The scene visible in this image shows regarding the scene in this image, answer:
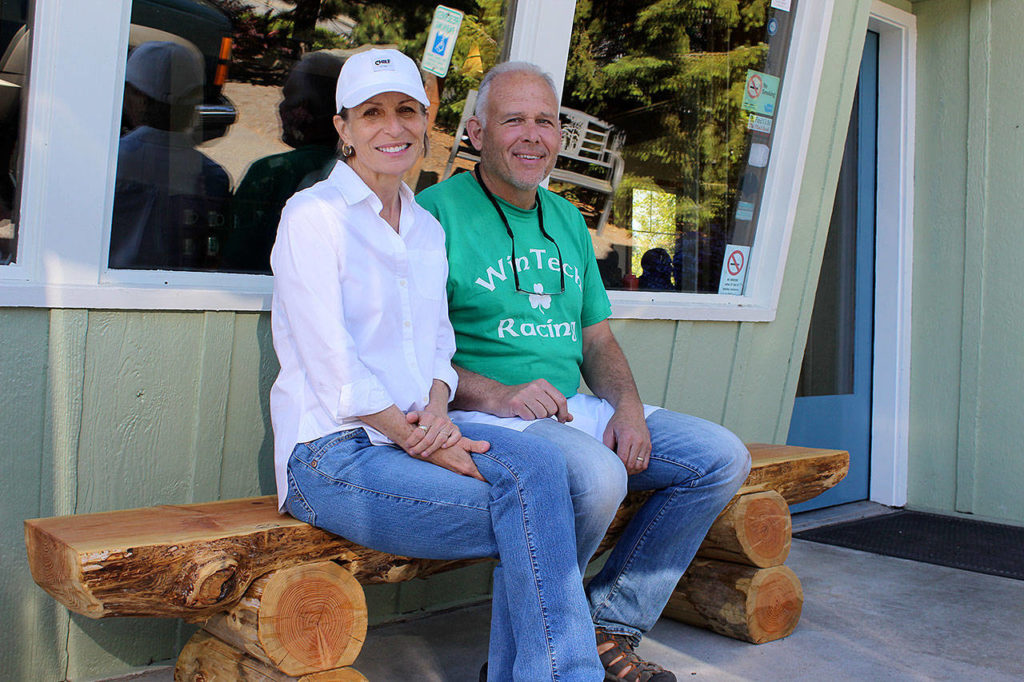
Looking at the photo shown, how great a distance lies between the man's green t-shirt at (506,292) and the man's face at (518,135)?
5 centimetres

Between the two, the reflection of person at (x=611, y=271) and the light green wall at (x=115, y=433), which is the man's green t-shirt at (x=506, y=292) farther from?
the reflection of person at (x=611, y=271)

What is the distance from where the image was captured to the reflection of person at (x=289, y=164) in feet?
8.22

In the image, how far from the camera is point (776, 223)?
382 centimetres

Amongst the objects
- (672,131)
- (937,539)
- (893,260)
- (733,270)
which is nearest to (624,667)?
(733,270)

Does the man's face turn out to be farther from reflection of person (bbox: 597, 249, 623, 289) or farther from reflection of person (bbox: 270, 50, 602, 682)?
reflection of person (bbox: 597, 249, 623, 289)

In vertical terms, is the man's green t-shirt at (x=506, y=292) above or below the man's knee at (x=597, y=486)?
above

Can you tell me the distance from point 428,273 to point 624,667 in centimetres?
103

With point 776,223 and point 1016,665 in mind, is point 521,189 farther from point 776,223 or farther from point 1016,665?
point 1016,665

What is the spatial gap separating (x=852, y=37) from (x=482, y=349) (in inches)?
91.2

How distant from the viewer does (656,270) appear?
363 centimetres

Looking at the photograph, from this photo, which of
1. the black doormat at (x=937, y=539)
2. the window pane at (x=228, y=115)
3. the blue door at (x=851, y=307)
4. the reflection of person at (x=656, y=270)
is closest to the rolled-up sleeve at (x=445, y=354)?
the window pane at (x=228, y=115)

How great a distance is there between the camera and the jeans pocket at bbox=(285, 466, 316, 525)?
1993mm

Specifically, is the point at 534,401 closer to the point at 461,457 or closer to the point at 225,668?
the point at 461,457

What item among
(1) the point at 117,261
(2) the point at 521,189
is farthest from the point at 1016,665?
(1) the point at 117,261
